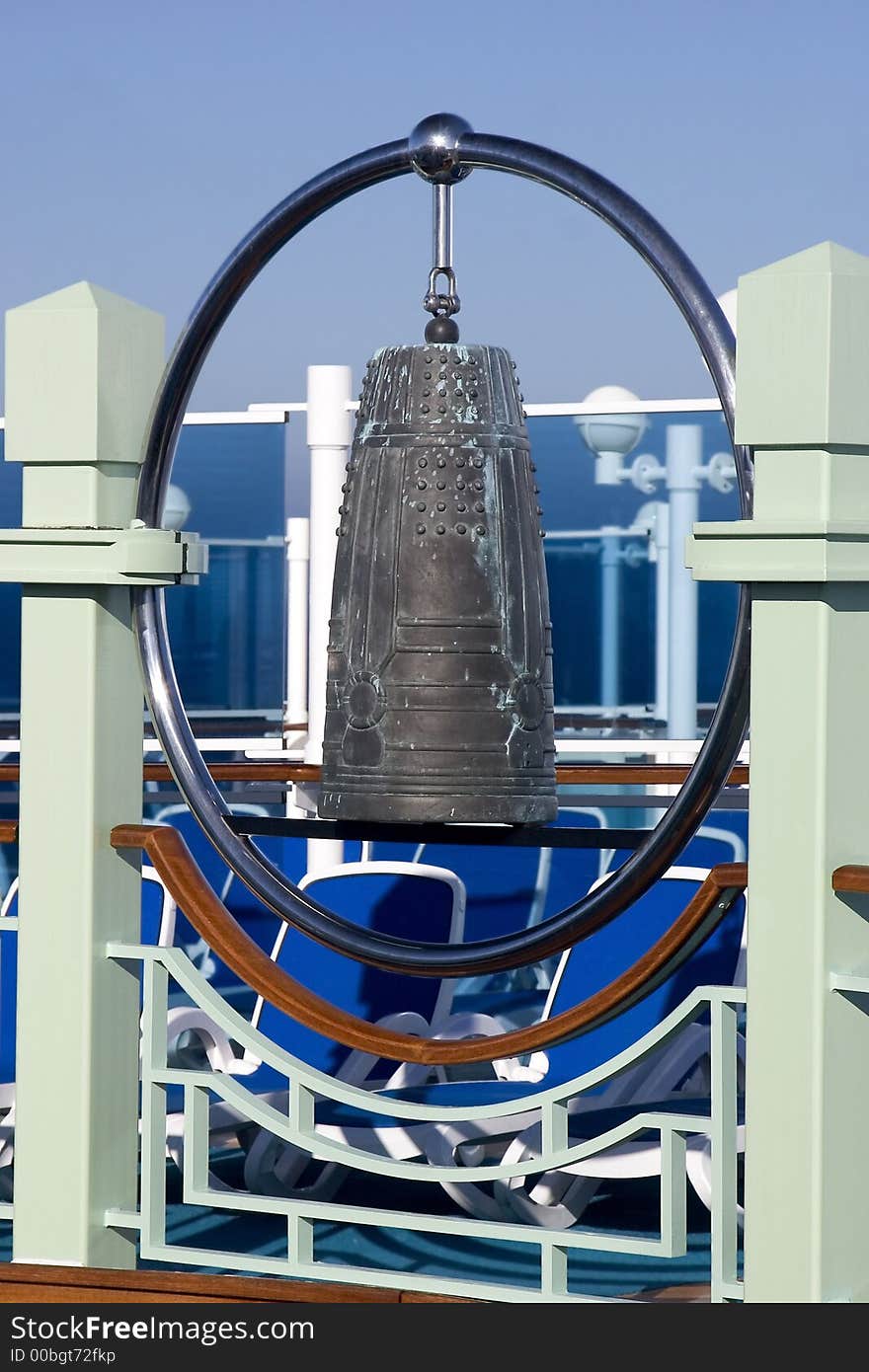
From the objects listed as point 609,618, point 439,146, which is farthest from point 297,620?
point 439,146

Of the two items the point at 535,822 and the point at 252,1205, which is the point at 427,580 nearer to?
the point at 535,822

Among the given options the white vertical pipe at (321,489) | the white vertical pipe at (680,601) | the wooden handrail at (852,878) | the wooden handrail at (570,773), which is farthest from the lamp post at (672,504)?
the wooden handrail at (852,878)

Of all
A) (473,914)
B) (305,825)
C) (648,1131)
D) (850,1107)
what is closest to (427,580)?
(305,825)

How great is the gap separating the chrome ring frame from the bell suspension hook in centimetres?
7

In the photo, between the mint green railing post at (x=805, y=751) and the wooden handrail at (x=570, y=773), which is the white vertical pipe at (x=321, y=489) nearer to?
the wooden handrail at (x=570, y=773)

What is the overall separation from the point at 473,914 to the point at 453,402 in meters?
3.75

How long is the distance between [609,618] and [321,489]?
113 centimetres

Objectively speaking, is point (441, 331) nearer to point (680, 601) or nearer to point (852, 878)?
point (852, 878)

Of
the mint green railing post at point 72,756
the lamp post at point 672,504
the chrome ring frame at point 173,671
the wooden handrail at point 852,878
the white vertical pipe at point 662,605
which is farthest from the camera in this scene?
the white vertical pipe at point 662,605

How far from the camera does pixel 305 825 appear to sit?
10.00 feet

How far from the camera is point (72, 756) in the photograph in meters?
3.03

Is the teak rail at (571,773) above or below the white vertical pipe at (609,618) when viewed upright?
below

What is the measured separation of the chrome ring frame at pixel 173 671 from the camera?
272cm

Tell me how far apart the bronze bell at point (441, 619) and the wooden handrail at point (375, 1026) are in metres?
0.28
